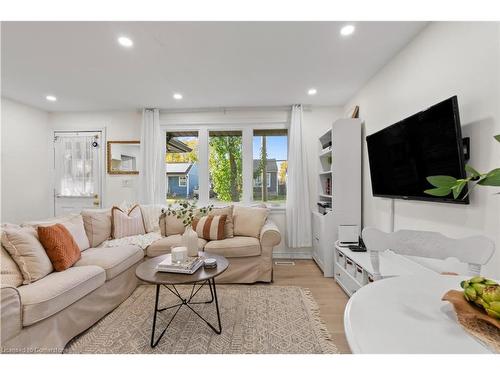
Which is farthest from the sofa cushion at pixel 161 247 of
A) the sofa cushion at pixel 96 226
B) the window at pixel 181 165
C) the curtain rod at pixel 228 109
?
the curtain rod at pixel 228 109

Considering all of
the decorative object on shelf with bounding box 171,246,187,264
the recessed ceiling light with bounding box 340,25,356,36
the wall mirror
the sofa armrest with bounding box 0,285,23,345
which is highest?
the recessed ceiling light with bounding box 340,25,356,36

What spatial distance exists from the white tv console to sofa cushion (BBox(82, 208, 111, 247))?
9.28 ft

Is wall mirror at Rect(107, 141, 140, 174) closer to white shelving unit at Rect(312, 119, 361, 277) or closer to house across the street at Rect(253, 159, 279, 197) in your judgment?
house across the street at Rect(253, 159, 279, 197)

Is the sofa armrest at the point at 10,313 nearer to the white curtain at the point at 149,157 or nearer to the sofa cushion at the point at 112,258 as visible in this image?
the sofa cushion at the point at 112,258

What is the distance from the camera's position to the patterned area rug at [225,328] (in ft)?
5.58

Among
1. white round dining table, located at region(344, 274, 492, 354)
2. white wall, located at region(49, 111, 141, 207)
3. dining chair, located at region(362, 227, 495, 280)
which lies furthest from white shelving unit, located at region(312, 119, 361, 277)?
white wall, located at region(49, 111, 141, 207)

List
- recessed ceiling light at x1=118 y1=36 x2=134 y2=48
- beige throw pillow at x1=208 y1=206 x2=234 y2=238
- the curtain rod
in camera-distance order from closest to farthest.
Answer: recessed ceiling light at x1=118 y1=36 x2=134 y2=48, beige throw pillow at x1=208 y1=206 x2=234 y2=238, the curtain rod

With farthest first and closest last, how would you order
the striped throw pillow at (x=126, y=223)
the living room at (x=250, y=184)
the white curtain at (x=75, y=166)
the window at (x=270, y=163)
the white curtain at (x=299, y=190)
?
the white curtain at (x=75, y=166) → the window at (x=270, y=163) → the white curtain at (x=299, y=190) → the striped throw pillow at (x=126, y=223) → the living room at (x=250, y=184)

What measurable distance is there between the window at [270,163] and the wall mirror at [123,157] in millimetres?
2066

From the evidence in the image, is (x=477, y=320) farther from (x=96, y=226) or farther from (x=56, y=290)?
(x=96, y=226)

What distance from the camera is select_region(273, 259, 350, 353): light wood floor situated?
1912 mm

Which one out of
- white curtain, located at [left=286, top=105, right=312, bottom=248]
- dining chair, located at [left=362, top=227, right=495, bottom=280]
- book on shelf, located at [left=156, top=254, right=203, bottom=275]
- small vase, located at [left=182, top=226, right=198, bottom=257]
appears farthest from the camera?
white curtain, located at [left=286, top=105, right=312, bottom=248]

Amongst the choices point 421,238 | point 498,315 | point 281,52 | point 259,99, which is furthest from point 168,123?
point 498,315

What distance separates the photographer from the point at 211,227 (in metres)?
3.04
